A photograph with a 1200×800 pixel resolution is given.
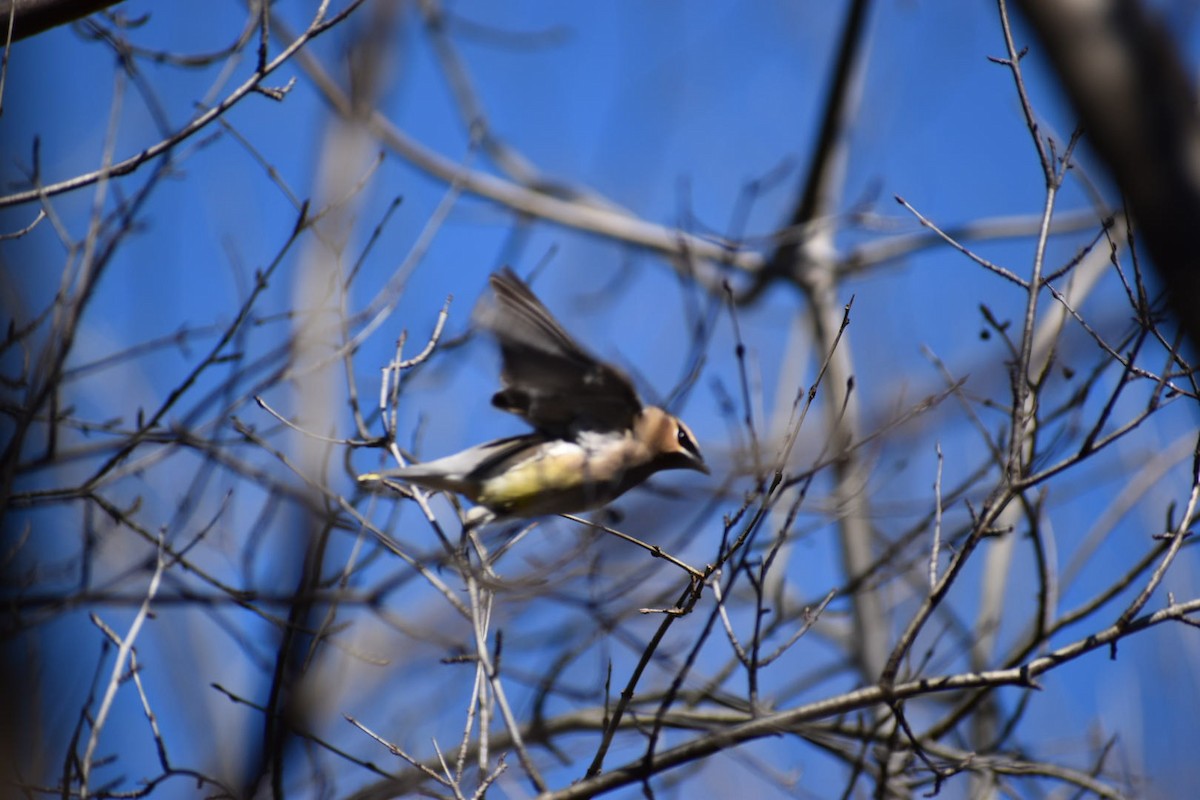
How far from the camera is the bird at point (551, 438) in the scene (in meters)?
3.71

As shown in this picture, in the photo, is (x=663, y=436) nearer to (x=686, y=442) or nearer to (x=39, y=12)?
(x=686, y=442)

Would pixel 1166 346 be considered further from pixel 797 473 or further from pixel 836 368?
pixel 836 368

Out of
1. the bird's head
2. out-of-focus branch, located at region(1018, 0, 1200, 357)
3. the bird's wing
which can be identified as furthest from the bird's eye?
out-of-focus branch, located at region(1018, 0, 1200, 357)

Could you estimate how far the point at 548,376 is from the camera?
3.91m

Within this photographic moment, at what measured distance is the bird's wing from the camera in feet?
12.1

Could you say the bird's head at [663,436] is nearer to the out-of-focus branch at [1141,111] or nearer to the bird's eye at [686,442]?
the bird's eye at [686,442]

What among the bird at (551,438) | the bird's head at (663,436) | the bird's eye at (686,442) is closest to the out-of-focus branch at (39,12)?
the bird at (551,438)

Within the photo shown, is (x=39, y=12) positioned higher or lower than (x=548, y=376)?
higher

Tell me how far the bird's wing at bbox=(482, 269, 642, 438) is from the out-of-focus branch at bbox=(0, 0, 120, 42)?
136 centimetres

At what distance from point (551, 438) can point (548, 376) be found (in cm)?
33

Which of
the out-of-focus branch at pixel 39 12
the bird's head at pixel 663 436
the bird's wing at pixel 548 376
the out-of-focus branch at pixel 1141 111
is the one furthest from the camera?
the bird's head at pixel 663 436

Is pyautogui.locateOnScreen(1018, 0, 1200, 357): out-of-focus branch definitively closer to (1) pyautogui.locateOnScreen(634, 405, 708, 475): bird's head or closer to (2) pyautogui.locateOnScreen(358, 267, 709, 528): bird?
(2) pyautogui.locateOnScreen(358, 267, 709, 528): bird

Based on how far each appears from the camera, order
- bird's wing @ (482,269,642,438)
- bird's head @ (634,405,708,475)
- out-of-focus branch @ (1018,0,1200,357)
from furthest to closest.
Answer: bird's head @ (634,405,708,475)
bird's wing @ (482,269,642,438)
out-of-focus branch @ (1018,0,1200,357)

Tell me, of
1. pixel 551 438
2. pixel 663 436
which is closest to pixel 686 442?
pixel 663 436
